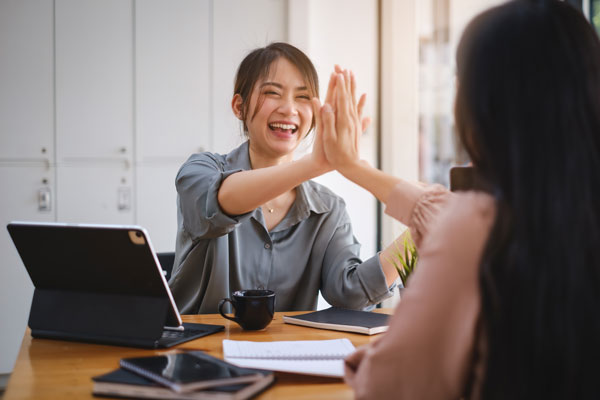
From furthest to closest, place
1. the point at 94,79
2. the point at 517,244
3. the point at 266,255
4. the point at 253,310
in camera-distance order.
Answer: the point at 94,79 < the point at 266,255 < the point at 253,310 < the point at 517,244

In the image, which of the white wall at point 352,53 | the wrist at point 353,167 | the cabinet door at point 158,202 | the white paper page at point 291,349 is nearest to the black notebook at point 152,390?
the white paper page at point 291,349

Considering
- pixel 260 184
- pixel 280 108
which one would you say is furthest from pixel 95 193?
pixel 260 184

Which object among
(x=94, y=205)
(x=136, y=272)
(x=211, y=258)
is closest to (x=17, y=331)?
(x=94, y=205)

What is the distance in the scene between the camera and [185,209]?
1599 mm

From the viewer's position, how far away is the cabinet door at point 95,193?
333 centimetres

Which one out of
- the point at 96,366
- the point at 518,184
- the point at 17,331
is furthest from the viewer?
the point at 17,331

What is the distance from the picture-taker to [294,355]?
1014 mm

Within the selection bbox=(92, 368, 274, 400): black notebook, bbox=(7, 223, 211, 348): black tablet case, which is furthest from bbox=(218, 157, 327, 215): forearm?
bbox=(92, 368, 274, 400): black notebook

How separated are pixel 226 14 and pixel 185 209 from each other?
2.31 meters

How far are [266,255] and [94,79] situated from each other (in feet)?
7.14

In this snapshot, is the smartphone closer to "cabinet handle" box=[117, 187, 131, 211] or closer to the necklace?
the necklace

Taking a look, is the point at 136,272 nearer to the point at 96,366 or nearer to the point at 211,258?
the point at 96,366

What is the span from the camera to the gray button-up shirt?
1.60 metres

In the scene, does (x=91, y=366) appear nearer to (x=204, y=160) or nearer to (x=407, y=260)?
(x=407, y=260)
